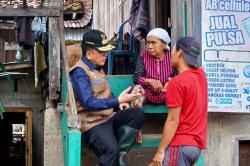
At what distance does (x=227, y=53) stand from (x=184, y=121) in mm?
2072

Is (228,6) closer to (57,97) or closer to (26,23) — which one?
(57,97)

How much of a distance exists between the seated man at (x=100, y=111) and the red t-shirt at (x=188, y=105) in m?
0.71

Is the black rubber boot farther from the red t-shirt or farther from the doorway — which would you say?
the doorway

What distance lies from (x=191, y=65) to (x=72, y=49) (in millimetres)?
4226

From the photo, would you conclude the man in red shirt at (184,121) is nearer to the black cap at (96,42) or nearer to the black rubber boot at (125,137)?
the black rubber boot at (125,137)

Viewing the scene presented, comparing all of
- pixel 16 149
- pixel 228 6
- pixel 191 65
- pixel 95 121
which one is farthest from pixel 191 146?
pixel 16 149

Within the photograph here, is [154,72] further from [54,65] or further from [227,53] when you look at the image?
[54,65]

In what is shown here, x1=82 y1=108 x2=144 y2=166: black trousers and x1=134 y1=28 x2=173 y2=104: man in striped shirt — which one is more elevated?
x1=134 y1=28 x2=173 y2=104: man in striped shirt

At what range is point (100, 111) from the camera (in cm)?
548

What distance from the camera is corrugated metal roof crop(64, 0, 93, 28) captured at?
13078 millimetres

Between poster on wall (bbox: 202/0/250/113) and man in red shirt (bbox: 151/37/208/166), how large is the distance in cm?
172

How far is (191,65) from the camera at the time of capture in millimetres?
4910

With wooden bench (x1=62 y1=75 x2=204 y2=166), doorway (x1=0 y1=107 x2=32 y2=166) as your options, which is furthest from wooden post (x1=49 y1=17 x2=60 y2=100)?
doorway (x1=0 y1=107 x2=32 y2=166)

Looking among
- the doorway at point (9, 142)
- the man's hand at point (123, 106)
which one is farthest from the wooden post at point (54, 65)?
the doorway at point (9, 142)
